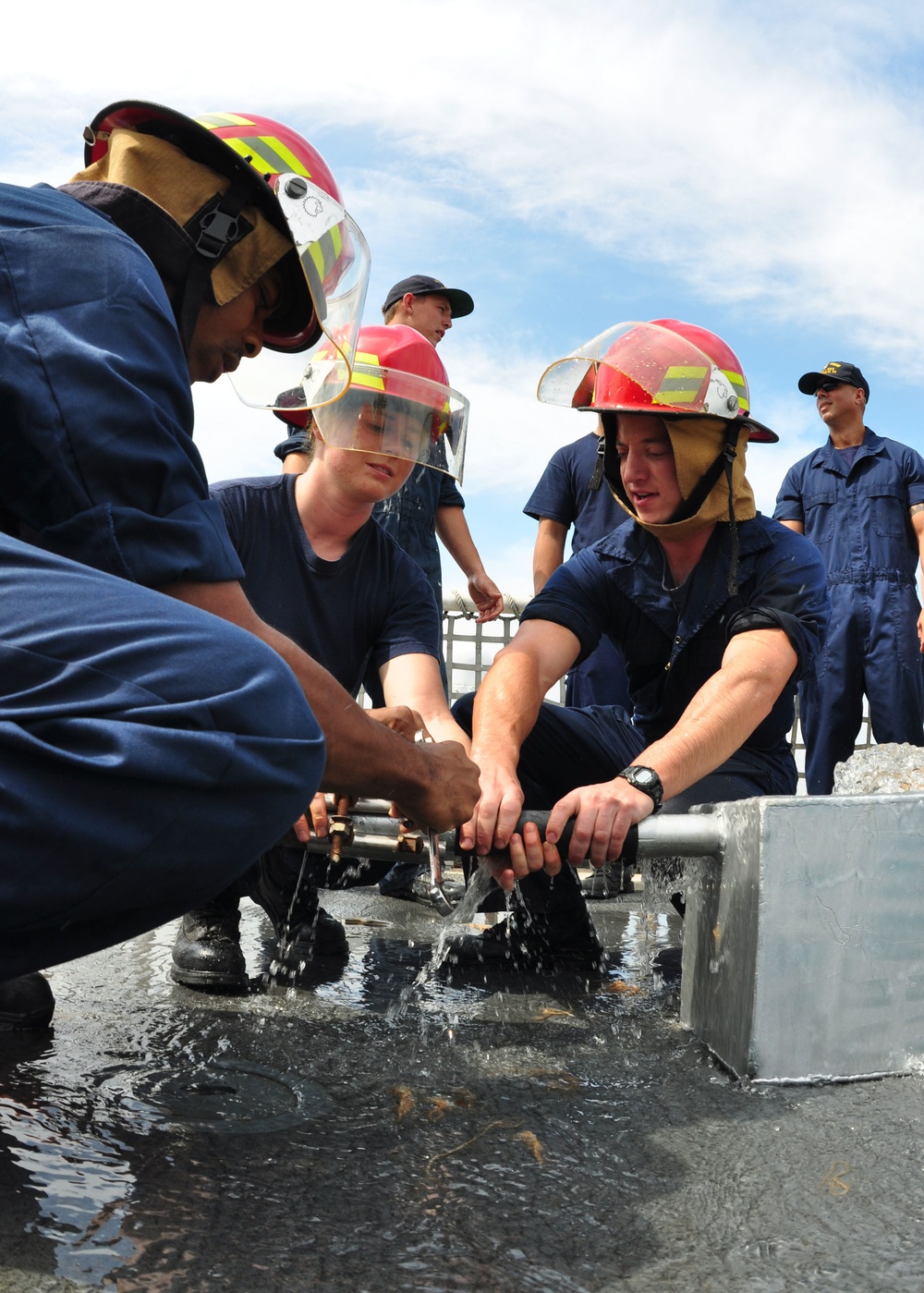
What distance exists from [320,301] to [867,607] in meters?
4.79

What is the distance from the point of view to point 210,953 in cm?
272

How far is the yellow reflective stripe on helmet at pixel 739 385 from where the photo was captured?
10.7 ft

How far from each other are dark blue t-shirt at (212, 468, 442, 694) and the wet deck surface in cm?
103

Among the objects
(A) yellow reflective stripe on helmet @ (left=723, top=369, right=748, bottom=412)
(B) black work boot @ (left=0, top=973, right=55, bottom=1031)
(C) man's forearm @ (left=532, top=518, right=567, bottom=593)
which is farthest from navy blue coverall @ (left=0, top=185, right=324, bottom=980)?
(C) man's forearm @ (left=532, top=518, right=567, bottom=593)

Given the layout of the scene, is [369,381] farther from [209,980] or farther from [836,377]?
[836,377]

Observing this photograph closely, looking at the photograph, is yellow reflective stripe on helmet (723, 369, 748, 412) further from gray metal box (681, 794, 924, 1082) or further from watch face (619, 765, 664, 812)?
gray metal box (681, 794, 924, 1082)

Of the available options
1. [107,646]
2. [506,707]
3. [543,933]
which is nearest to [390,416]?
[506,707]

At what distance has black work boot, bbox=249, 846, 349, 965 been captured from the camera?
124 inches

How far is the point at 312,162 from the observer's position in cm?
229

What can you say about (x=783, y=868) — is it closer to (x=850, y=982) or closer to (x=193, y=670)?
(x=850, y=982)

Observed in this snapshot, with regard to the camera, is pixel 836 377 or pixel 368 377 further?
pixel 836 377

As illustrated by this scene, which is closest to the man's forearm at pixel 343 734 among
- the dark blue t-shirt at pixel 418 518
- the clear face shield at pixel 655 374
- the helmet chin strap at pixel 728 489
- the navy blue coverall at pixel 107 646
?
the navy blue coverall at pixel 107 646

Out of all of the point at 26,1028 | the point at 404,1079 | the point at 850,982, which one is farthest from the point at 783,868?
the point at 26,1028

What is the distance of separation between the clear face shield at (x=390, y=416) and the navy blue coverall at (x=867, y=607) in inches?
141
